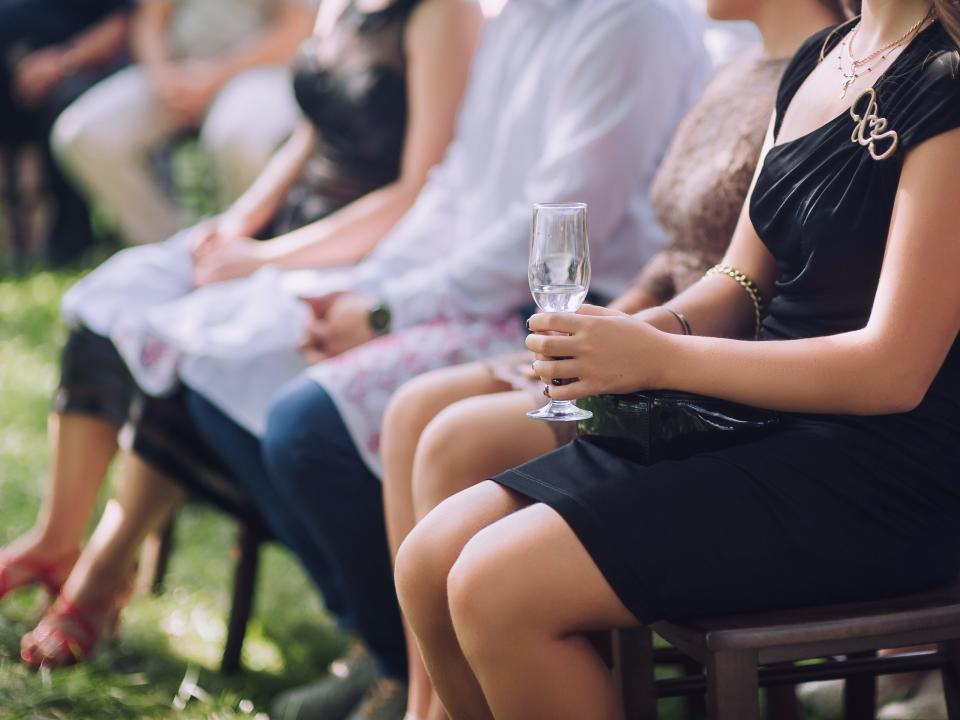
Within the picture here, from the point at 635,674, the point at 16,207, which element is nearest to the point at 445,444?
the point at 635,674

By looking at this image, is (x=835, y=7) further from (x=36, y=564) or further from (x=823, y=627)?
(x=36, y=564)

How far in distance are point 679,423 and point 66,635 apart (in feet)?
5.85

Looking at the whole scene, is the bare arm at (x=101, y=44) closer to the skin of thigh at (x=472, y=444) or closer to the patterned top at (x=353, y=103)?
the patterned top at (x=353, y=103)

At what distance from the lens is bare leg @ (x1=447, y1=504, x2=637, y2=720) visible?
5.16 ft

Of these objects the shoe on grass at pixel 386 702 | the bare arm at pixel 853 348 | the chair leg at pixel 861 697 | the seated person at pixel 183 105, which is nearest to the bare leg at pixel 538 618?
the bare arm at pixel 853 348

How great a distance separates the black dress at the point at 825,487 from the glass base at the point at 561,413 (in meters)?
0.06

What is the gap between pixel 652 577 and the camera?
158cm

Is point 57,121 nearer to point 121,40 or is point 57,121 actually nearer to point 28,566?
point 121,40

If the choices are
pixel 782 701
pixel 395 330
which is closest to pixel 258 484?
pixel 395 330

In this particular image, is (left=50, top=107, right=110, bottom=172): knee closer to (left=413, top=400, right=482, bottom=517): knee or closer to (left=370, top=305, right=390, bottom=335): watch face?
(left=370, top=305, right=390, bottom=335): watch face

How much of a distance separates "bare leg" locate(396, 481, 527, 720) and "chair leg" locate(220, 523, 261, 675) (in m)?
1.29

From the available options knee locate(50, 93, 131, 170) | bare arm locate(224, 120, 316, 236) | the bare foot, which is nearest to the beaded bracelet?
the bare foot

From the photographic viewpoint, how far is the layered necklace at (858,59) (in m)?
1.70

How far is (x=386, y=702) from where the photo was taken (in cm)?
247
